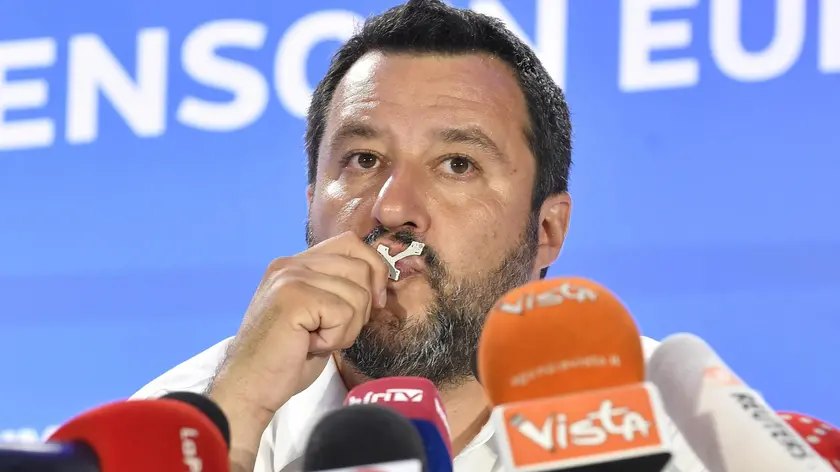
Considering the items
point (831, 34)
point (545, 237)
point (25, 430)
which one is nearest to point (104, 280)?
point (25, 430)

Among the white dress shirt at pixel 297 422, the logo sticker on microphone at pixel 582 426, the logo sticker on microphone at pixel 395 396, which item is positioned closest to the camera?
the logo sticker on microphone at pixel 582 426

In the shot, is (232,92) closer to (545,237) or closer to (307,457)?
(545,237)

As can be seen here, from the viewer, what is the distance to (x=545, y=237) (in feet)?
8.61

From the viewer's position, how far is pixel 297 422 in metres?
2.42

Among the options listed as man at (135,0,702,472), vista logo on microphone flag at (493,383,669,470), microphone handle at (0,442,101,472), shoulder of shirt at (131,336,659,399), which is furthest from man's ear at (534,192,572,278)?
microphone handle at (0,442,101,472)

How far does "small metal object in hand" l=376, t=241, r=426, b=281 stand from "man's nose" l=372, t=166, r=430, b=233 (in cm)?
4

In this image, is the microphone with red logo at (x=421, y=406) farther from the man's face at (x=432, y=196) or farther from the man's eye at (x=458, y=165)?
the man's eye at (x=458, y=165)

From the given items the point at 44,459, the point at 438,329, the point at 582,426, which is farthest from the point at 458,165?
the point at 44,459

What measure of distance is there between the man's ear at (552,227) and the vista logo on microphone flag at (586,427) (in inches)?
62.5

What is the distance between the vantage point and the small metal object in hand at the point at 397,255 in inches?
83.4

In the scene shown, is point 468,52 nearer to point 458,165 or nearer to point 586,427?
point 458,165

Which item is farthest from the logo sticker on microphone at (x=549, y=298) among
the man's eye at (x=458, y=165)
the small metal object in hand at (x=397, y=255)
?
the man's eye at (x=458, y=165)

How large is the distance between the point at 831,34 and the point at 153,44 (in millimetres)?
1909

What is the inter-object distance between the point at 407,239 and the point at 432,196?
13 cm
